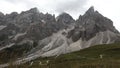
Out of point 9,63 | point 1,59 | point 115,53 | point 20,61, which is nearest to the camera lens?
point 1,59

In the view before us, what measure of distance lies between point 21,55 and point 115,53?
14411 cm

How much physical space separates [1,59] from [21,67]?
109 cm

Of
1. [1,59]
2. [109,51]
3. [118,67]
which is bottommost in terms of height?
[118,67]

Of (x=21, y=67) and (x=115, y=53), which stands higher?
(x=115, y=53)

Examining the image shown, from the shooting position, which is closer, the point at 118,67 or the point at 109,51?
the point at 118,67

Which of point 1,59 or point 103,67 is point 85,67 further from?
point 1,59

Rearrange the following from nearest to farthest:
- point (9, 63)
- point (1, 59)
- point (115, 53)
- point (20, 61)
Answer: point (1, 59)
point (9, 63)
point (20, 61)
point (115, 53)

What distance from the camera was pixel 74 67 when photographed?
417 inches

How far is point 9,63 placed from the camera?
10086 millimetres

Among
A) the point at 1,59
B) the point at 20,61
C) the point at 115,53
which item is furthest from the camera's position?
the point at 115,53

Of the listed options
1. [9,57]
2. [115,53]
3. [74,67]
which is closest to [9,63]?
[9,57]

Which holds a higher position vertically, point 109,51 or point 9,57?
point 109,51

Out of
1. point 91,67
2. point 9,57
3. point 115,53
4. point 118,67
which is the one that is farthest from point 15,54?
point 115,53

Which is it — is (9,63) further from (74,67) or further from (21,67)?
(74,67)
